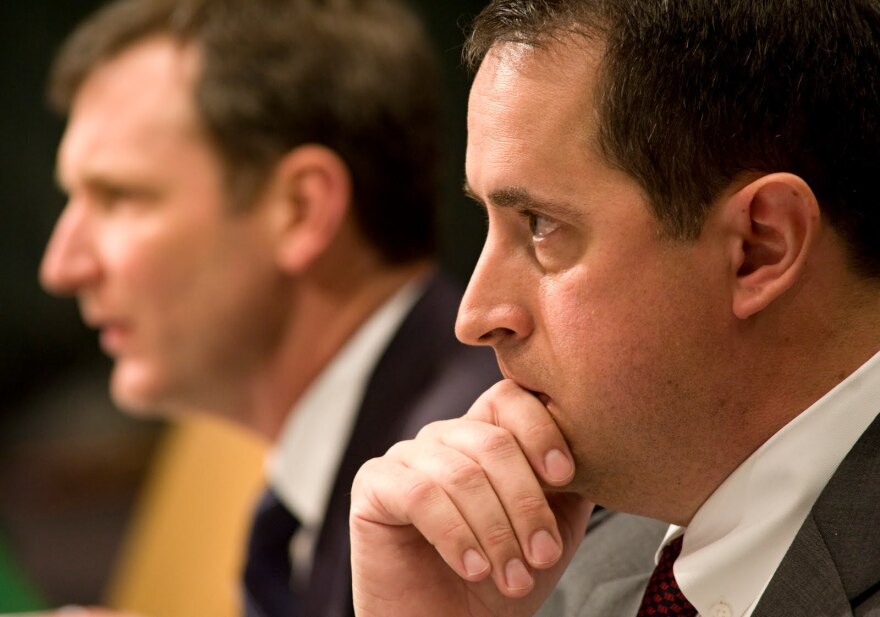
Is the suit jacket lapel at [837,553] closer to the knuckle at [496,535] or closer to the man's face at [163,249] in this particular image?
the knuckle at [496,535]

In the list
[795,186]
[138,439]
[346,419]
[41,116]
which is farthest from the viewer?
[138,439]

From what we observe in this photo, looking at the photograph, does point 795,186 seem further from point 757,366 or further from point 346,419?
point 346,419

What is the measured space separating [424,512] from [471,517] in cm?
4

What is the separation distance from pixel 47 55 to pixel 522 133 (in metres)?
2.58

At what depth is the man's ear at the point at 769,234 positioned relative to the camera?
3.06 ft

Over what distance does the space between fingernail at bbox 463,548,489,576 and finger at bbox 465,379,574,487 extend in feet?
0.29

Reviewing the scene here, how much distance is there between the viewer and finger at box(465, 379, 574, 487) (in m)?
1.02

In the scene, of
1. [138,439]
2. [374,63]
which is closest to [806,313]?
[374,63]

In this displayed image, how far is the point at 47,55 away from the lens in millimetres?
3252

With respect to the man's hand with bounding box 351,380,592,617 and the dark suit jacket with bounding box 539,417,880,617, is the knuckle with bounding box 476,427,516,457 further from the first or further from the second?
the dark suit jacket with bounding box 539,417,880,617

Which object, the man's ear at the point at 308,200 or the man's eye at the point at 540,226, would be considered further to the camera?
the man's ear at the point at 308,200

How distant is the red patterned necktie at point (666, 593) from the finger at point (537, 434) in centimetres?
13

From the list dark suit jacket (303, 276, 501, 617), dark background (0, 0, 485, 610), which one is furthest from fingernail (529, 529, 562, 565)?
dark background (0, 0, 485, 610)

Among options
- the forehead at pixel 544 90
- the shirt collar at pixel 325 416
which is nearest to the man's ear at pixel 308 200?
the shirt collar at pixel 325 416
